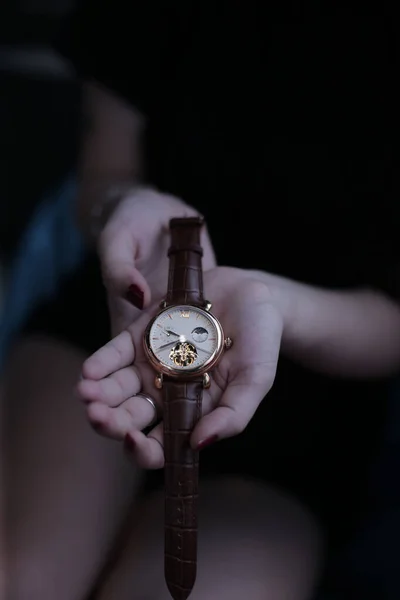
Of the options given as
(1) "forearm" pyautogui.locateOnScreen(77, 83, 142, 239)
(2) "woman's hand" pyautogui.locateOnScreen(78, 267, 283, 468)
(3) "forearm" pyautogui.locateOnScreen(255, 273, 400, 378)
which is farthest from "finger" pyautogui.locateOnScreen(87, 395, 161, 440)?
(1) "forearm" pyautogui.locateOnScreen(77, 83, 142, 239)

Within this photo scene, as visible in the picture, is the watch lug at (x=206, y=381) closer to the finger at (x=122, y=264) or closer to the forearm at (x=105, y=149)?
the finger at (x=122, y=264)

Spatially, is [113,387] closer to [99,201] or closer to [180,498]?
→ [180,498]

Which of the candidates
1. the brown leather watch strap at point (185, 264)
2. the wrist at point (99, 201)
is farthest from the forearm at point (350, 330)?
the wrist at point (99, 201)

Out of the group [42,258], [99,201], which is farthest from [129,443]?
[42,258]

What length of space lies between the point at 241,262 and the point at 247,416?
16 cm

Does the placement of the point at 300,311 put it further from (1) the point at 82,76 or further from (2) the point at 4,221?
(2) the point at 4,221

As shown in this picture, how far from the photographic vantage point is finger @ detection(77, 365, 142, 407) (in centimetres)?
33

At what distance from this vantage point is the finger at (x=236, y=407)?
12.9 inches

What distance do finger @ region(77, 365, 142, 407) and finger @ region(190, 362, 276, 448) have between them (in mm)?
49

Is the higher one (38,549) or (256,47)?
(256,47)

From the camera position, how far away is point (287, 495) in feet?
1.61

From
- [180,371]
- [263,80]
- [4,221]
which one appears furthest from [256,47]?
[4,221]

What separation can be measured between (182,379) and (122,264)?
0.36 ft

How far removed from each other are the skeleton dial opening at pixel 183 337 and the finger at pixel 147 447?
46 mm
